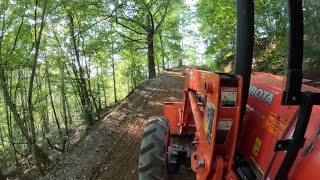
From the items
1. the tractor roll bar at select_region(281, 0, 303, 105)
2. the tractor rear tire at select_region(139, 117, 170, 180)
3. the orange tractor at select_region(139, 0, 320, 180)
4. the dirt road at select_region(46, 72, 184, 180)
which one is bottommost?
the dirt road at select_region(46, 72, 184, 180)

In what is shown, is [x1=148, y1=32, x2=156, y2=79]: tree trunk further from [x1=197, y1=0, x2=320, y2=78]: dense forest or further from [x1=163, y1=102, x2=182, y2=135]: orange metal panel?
[x1=163, y1=102, x2=182, y2=135]: orange metal panel

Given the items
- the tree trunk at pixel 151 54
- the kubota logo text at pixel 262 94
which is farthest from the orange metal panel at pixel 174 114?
the tree trunk at pixel 151 54

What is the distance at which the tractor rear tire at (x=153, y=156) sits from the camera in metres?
3.06

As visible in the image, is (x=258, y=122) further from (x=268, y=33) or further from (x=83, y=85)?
(x=83, y=85)

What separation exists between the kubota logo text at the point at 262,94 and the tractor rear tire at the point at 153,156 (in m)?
1.23

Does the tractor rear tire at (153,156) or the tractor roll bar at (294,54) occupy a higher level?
the tractor roll bar at (294,54)

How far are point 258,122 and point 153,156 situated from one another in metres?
1.33

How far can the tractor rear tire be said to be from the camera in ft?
10.1

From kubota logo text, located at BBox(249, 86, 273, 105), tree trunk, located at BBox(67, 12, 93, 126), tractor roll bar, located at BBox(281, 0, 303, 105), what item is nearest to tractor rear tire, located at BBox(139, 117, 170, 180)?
kubota logo text, located at BBox(249, 86, 273, 105)

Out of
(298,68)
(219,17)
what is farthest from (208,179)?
(219,17)

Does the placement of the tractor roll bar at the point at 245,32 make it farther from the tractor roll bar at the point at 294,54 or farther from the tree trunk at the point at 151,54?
the tree trunk at the point at 151,54

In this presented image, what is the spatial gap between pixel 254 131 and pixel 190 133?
2980 mm

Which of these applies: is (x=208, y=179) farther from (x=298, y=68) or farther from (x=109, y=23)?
(x=109, y=23)

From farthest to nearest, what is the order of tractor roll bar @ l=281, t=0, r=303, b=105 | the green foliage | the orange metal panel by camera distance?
1. the green foliage
2. the orange metal panel
3. tractor roll bar @ l=281, t=0, r=303, b=105
